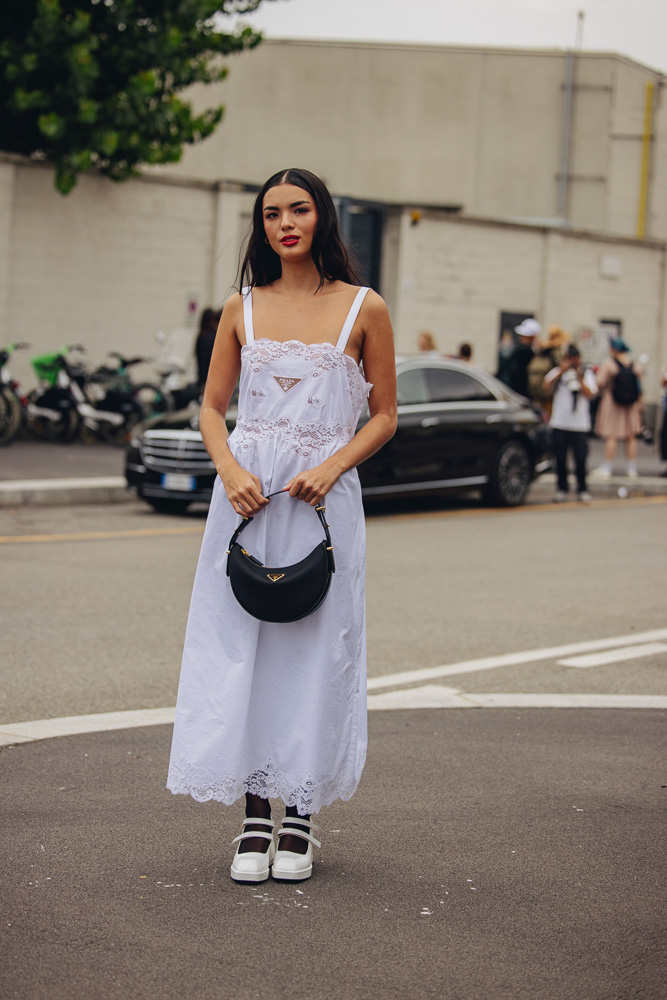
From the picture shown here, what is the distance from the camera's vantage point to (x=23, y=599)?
794 centimetres

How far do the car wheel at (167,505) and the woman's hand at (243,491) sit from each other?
29.6 feet

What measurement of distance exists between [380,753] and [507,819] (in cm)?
84

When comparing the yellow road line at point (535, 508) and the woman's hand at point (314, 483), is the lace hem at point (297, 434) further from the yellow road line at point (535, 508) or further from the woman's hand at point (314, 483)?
the yellow road line at point (535, 508)

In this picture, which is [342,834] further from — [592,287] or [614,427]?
[592,287]

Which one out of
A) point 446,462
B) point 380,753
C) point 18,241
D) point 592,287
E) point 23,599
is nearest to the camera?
point 380,753

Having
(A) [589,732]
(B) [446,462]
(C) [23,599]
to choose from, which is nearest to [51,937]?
(A) [589,732]

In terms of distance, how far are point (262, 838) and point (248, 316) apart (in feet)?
4.75

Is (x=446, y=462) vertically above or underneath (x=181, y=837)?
above

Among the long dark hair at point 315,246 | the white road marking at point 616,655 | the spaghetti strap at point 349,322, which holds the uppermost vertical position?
the long dark hair at point 315,246

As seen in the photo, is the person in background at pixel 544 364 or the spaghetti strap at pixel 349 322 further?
the person in background at pixel 544 364

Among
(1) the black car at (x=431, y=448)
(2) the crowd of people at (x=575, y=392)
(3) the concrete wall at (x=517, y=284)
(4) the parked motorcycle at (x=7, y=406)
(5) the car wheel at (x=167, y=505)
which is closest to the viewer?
(1) the black car at (x=431, y=448)

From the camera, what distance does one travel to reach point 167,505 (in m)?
12.9

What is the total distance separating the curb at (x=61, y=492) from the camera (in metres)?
13.1

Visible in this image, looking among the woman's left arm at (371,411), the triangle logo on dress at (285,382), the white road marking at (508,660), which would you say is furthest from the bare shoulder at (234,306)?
the white road marking at (508,660)
